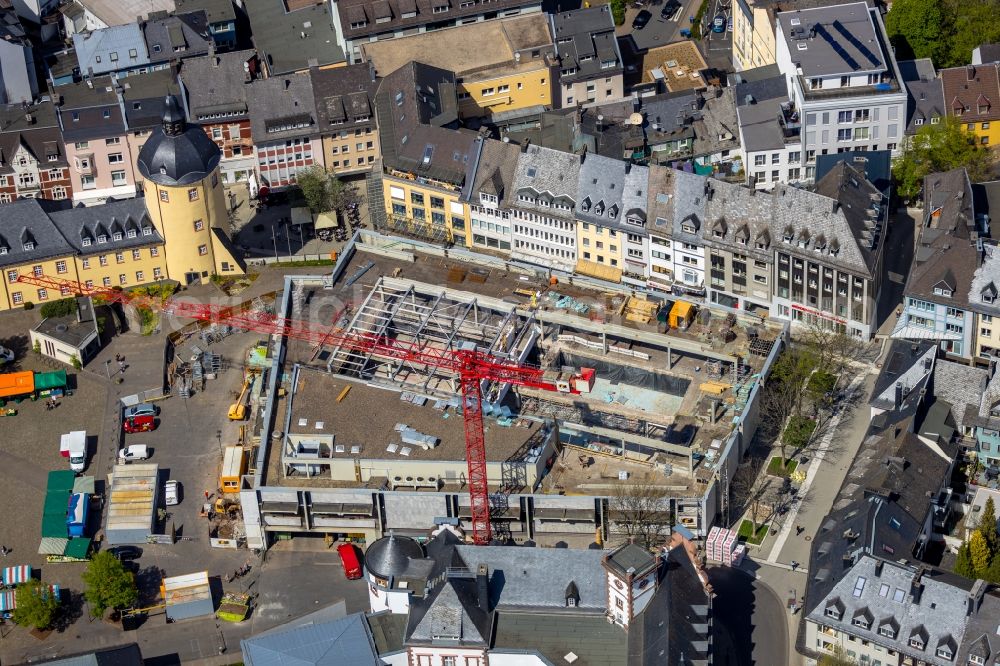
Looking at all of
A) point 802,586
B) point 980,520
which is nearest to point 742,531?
point 802,586

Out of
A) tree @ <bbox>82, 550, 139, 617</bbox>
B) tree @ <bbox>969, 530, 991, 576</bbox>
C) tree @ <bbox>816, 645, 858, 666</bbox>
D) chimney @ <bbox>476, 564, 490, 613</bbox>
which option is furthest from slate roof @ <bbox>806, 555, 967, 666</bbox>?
tree @ <bbox>82, 550, 139, 617</bbox>

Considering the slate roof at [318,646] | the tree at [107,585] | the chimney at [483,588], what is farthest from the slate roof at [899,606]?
the tree at [107,585]

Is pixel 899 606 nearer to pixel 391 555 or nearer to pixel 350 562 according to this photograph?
pixel 391 555

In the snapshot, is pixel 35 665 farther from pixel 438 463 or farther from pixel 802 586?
pixel 802 586

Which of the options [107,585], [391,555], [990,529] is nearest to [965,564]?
[990,529]

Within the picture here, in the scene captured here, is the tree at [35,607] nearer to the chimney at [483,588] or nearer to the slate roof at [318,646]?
the slate roof at [318,646]

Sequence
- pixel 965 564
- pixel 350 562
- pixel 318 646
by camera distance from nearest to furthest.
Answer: pixel 318 646 → pixel 965 564 → pixel 350 562
